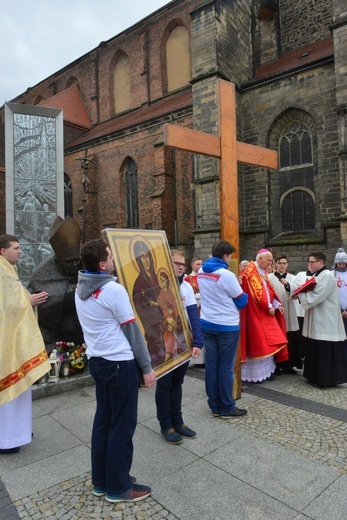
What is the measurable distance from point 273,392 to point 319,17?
1927 centimetres

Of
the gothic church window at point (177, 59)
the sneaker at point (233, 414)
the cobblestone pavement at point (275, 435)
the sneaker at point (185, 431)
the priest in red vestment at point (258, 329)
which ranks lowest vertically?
the cobblestone pavement at point (275, 435)

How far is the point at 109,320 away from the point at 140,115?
2391 centimetres

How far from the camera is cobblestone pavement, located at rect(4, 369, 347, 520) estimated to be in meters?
2.57

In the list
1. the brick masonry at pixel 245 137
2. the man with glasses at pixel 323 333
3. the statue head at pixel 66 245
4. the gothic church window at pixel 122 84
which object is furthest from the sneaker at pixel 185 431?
the gothic church window at pixel 122 84

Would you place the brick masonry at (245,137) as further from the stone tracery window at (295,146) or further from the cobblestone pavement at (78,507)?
the cobblestone pavement at (78,507)

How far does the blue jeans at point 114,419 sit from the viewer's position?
255cm

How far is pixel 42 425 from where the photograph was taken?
4.02 meters

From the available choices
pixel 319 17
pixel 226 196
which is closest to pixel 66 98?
pixel 319 17

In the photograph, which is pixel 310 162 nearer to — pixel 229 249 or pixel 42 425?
pixel 229 249

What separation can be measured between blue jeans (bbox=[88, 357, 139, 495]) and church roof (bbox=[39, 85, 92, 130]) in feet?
91.2

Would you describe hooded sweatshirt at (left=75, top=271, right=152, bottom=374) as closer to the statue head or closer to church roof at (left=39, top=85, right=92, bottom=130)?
the statue head

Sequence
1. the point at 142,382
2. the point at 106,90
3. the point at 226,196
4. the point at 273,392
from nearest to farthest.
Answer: the point at 142,382, the point at 226,196, the point at 273,392, the point at 106,90

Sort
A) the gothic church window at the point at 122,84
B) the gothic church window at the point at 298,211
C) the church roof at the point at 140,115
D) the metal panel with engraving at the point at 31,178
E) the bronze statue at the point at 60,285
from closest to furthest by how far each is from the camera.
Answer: the bronze statue at the point at 60,285, the metal panel with engraving at the point at 31,178, the gothic church window at the point at 298,211, the church roof at the point at 140,115, the gothic church window at the point at 122,84

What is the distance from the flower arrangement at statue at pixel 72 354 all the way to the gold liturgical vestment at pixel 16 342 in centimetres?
181
